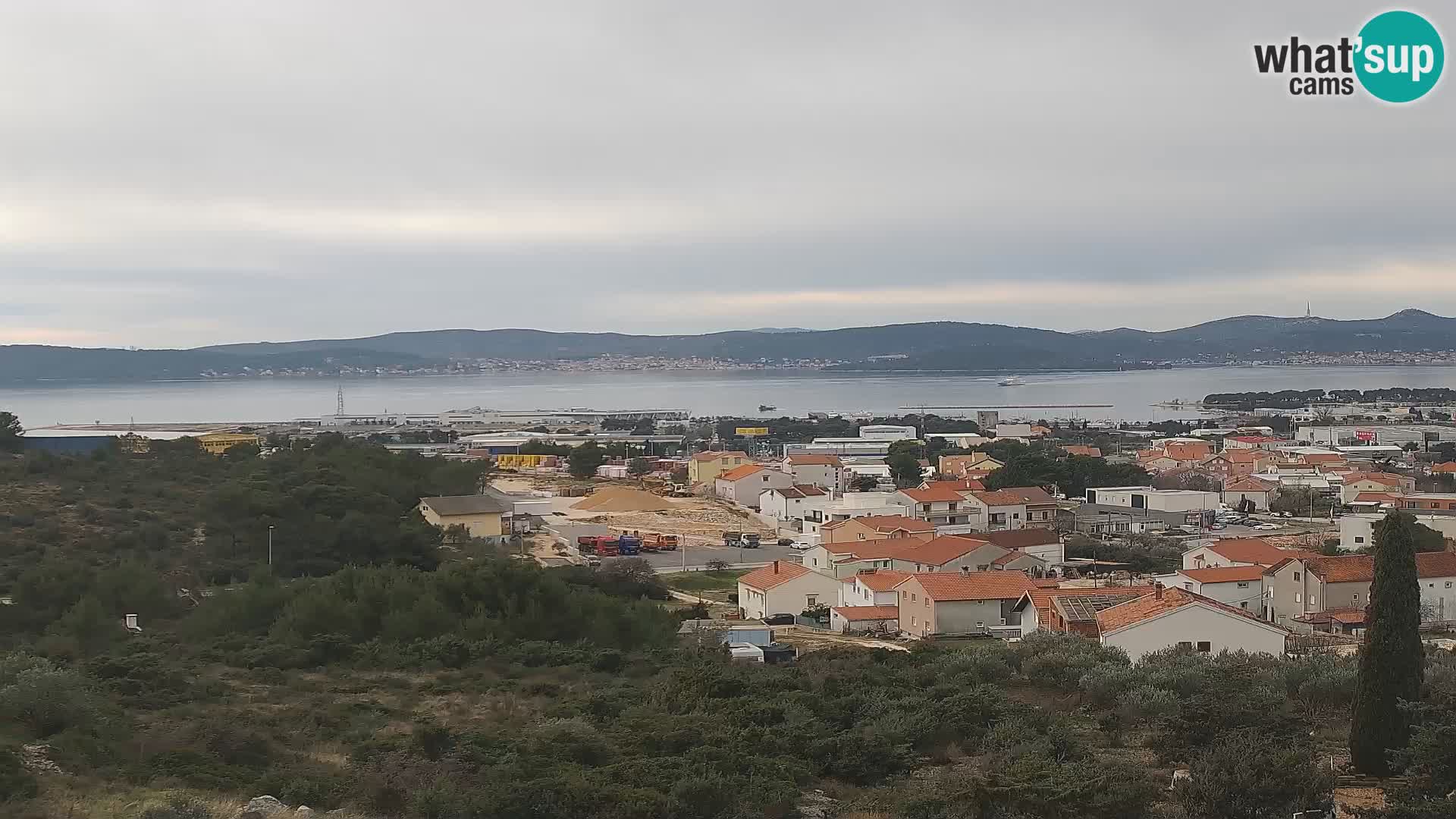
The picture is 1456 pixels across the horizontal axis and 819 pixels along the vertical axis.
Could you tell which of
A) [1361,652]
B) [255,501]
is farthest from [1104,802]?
[255,501]

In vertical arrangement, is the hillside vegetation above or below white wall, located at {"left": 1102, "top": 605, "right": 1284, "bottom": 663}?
above

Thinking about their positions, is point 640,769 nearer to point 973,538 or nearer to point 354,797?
point 354,797

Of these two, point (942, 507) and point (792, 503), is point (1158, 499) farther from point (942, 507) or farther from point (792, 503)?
point (792, 503)

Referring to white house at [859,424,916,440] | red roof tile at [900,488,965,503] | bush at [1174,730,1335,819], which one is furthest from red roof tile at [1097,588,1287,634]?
white house at [859,424,916,440]

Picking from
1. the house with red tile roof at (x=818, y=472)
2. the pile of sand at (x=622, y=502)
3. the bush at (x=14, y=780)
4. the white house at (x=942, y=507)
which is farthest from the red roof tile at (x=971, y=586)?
the house with red tile roof at (x=818, y=472)

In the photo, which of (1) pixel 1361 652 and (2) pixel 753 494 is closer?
(1) pixel 1361 652

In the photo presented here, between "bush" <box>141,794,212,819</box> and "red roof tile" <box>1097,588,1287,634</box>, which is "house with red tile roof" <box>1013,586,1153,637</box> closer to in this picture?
"red roof tile" <box>1097,588,1287,634</box>

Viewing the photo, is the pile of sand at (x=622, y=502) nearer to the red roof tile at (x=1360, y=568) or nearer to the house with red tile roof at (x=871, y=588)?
the house with red tile roof at (x=871, y=588)
